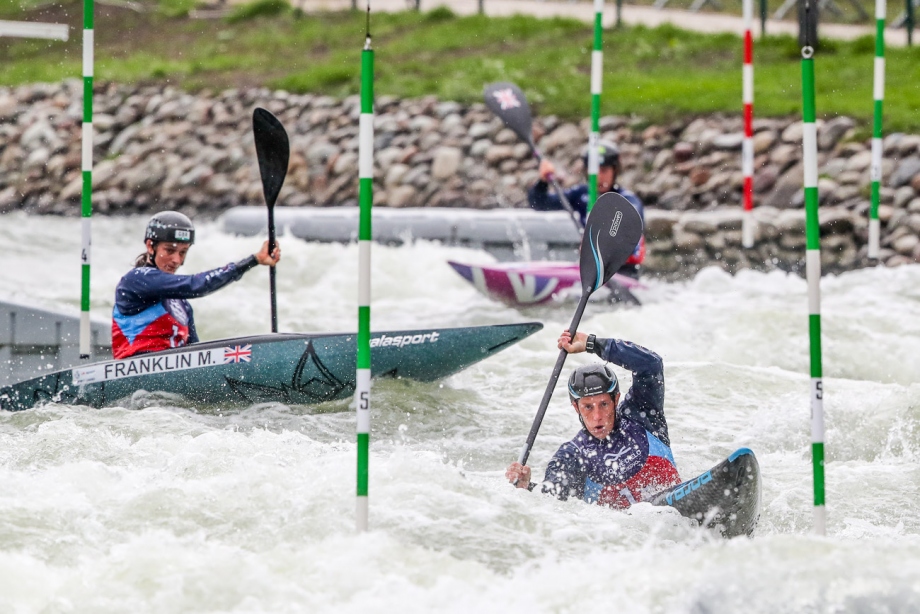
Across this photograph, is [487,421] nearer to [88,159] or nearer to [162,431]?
[162,431]

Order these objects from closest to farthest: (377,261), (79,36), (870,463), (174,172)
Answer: (870,463) → (377,261) → (174,172) → (79,36)

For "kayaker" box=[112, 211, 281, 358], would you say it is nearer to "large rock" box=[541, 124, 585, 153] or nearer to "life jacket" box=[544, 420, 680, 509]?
"life jacket" box=[544, 420, 680, 509]

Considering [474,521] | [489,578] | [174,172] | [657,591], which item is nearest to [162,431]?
[474,521]

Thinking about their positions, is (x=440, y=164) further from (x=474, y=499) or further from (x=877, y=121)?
(x=474, y=499)

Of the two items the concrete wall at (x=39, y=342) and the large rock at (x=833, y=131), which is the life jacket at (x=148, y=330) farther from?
the large rock at (x=833, y=131)

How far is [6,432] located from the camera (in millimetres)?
5941

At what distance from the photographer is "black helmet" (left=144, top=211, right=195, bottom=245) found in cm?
609

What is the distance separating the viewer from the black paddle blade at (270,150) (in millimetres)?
6621

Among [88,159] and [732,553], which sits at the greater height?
[88,159]

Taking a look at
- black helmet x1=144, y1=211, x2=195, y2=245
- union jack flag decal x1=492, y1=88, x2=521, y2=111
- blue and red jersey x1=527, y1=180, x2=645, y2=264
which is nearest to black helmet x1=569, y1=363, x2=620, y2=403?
black helmet x1=144, y1=211, x2=195, y2=245

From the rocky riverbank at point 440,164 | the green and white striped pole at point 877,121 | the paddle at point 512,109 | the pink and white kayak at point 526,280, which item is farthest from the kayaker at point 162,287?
the rocky riverbank at point 440,164

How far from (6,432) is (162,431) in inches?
29.0

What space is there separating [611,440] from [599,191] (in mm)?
3987

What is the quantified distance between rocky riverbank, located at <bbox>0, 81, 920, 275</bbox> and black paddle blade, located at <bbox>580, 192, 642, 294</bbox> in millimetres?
5869
